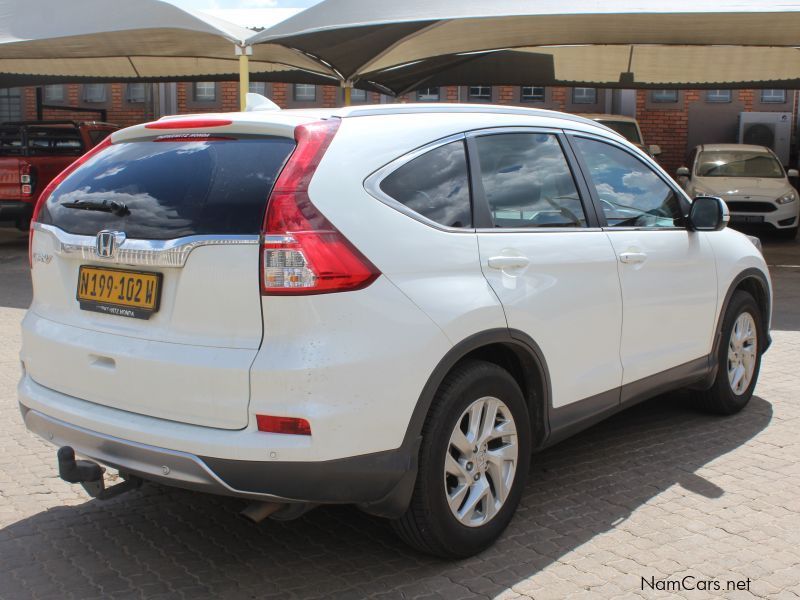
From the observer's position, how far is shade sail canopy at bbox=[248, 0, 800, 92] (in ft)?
35.9

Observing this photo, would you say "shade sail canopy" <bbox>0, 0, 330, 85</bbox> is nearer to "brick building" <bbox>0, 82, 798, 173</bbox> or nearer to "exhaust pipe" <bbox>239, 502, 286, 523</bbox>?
"brick building" <bbox>0, 82, 798, 173</bbox>

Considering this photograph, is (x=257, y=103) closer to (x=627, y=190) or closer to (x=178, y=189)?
(x=178, y=189)

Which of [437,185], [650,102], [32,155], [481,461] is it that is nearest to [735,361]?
[481,461]

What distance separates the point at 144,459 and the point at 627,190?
276 centimetres

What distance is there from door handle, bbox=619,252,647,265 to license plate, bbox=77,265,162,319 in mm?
2199

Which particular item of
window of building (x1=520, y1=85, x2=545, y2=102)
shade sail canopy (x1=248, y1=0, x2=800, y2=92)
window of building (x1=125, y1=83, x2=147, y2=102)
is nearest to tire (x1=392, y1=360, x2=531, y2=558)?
shade sail canopy (x1=248, y1=0, x2=800, y2=92)

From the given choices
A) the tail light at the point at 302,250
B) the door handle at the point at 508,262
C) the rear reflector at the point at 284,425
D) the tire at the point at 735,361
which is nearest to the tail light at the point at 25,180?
the tire at the point at 735,361

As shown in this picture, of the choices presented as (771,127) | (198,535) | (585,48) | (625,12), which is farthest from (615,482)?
(771,127)

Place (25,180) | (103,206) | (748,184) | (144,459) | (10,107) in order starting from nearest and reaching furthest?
(144,459)
(103,206)
(25,180)
(748,184)
(10,107)

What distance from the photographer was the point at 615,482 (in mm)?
4512

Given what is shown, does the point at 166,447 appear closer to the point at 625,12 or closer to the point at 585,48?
the point at 625,12

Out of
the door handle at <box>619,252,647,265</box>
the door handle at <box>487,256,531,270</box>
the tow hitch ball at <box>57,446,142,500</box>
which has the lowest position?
the tow hitch ball at <box>57,446,142,500</box>

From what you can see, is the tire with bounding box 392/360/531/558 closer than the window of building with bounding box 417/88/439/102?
Yes

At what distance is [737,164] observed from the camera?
1647cm
